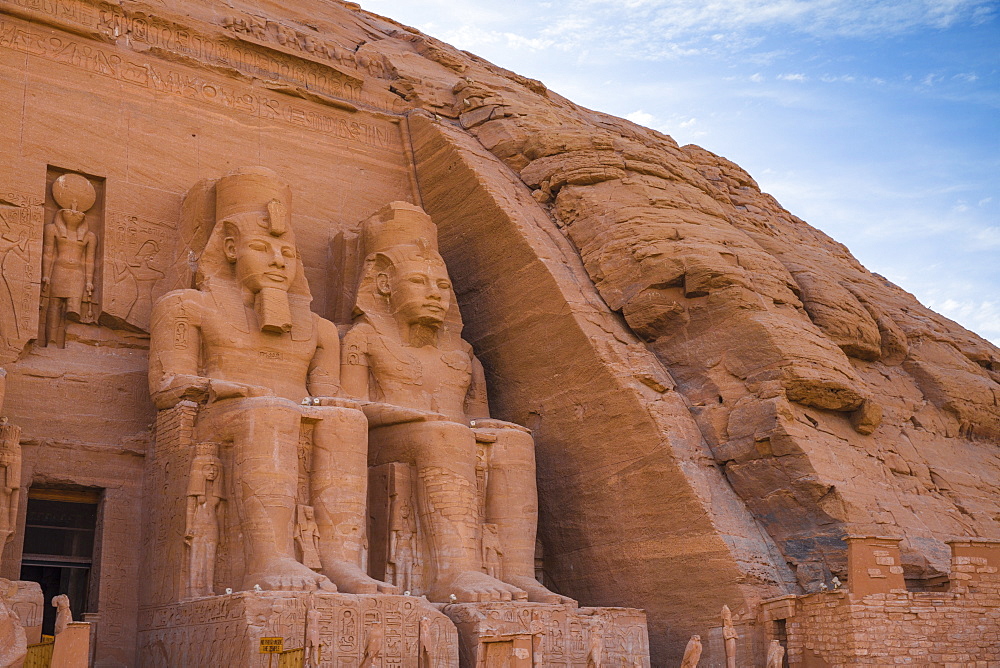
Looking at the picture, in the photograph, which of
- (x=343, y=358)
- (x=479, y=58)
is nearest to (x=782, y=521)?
(x=343, y=358)

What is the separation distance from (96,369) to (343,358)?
1762 mm

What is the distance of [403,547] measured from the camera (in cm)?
849

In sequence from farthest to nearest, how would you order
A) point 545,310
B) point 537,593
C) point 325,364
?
point 545,310 → point 325,364 → point 537,593

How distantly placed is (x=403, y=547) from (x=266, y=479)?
1232mm

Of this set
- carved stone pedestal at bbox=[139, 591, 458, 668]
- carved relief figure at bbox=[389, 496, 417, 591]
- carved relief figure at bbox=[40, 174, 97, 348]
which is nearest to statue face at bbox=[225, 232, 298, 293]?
carved relief figure at bbox=[40, 174, 97, 348]

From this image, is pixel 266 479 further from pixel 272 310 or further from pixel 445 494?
pixel 272 310

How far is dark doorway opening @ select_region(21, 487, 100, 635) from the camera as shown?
8.51m

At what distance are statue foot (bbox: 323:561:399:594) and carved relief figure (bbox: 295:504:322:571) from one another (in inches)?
4.1

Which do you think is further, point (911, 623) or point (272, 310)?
point (272, 310)

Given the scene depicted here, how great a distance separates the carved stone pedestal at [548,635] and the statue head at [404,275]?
256cm

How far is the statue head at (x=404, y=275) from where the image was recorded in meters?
9.56

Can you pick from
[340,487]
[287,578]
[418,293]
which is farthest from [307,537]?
[418,293]

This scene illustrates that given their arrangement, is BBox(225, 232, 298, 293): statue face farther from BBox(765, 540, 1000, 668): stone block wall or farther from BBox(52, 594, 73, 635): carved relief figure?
BBox(765, 540, 1000, 668): stone block wall

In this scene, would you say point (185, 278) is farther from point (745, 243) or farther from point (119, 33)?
point (745, 243)
